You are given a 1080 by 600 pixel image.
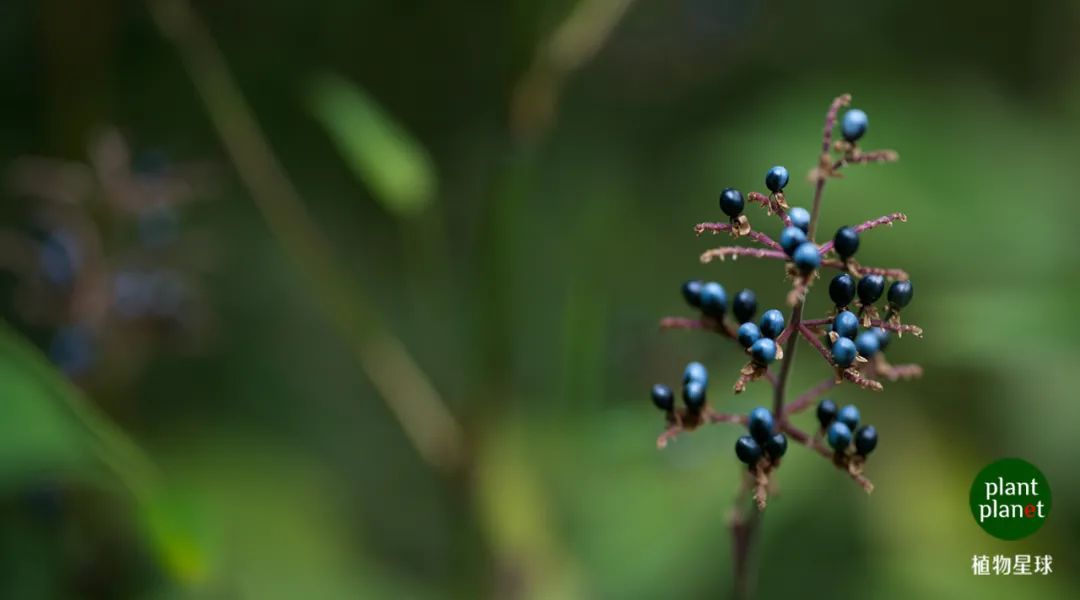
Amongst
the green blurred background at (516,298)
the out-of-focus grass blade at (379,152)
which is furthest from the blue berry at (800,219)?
the out-of-focus grass blade at (379,152)

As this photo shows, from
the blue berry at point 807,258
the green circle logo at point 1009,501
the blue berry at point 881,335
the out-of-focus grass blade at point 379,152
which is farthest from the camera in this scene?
the out-of-focus grass blade at point 379,152

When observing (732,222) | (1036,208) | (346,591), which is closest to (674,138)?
(1036,208)

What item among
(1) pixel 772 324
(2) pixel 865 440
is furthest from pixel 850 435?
(1) pixel 772 324

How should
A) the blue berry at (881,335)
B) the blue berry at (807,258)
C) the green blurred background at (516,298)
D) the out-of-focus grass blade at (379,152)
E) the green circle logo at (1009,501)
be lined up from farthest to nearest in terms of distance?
1. the green blurred background at (516,298)
2. the out-of-focus grass blade at (379,152)
3. the green circle logo at (1009,501)
4. the blue berry at (881,335)
5. the blue berry at (807,258)

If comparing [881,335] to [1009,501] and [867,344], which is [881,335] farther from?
[1009,501]

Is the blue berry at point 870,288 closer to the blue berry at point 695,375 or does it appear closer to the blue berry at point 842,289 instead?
the blue berry at point 842,289

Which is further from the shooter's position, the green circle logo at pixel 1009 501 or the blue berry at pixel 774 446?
the green circle logo at pixel 1009 501

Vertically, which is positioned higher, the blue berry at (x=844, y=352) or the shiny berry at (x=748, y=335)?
the blue berry at (x=844, y=352)
